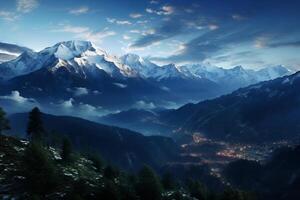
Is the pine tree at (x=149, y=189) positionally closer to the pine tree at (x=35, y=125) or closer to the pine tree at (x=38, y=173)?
the pine tree at (x=38, y=173)

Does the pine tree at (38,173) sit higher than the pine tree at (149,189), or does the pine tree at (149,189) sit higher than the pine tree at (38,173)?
the pine tree at (38,173)

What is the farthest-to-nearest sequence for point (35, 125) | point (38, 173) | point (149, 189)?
point (35, 125)
point (149, 189)
point (38, 173)

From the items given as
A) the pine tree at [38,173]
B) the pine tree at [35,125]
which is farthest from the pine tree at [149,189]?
the pine tree at [35,125]

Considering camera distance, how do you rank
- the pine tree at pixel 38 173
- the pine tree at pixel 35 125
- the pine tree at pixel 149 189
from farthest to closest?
the pine tree at pixel 35 125
the pine tree at pixel 149 189
the pine tree at pixel 38 173

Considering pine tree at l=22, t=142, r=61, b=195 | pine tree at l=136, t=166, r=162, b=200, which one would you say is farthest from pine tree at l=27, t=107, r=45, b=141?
pine tree at l=22, t=142, r=61, b=195

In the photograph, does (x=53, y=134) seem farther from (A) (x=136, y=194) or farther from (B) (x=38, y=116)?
(A) (x=136, y=194)

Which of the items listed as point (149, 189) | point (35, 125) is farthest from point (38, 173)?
point (35, 125)

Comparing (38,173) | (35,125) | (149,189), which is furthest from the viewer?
(35,125)

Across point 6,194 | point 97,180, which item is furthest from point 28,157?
point 97,180

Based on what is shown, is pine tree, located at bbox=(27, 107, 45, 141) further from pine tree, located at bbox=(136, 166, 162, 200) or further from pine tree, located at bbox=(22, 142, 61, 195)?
pine tree, located at bbox=(22, 142, 61, 195)

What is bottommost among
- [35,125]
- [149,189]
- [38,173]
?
[149,189]

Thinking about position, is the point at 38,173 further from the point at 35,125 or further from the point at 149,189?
the point at 35,125
